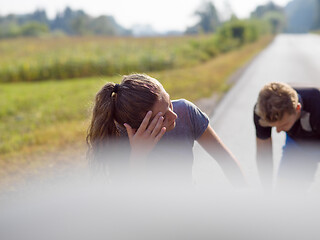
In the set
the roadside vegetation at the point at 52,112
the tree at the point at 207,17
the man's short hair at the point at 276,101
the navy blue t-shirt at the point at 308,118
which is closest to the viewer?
the man's short hair at the point at 276,101

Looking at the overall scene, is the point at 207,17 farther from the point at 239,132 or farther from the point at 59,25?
the point at 239,132

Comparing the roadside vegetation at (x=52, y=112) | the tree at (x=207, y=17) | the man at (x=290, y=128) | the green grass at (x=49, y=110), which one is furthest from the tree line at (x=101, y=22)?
the man at (x=290, y=128)

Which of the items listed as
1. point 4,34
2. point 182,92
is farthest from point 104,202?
point 4,34

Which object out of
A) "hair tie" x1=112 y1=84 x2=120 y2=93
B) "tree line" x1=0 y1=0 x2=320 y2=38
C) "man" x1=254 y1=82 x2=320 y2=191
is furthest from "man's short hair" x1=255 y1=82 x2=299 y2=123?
"tree line" x1=0 y1=0 x2=320 y2=38

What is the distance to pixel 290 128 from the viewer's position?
2480 millimetres

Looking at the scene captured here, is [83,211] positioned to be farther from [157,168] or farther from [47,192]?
[157,168]

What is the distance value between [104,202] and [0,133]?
5113 mm

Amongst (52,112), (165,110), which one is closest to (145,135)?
(165,110)

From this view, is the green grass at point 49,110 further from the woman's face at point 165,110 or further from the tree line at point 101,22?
the tree line at point 101,22

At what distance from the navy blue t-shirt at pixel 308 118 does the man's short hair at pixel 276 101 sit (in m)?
0.18

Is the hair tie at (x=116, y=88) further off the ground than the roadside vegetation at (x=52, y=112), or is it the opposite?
the hair tie at (x=116, y=88)

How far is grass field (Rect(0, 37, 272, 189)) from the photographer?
15.5 ft

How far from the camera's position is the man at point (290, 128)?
2.18 m

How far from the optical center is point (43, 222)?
117 inches
